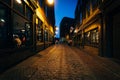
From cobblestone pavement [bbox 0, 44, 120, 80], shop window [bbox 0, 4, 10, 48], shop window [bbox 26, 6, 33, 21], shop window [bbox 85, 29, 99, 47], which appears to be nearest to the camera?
cobblestone pavement [bbox 0, 44, 120, 80]

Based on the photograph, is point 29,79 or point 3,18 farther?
point 3,18

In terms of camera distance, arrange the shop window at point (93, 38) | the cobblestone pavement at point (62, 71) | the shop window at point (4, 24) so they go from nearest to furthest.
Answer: the cobblestone pavement at point (62, 71) < the shop window at point (4, 24) < the shop window at point (93, 38)

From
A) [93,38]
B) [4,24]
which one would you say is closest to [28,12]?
[4,24]

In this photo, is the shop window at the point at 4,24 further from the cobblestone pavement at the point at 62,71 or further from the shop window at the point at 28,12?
the shop window at the point at 28,12

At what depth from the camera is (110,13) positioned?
1426 centimetres

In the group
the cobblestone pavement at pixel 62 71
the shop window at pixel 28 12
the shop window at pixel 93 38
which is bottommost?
the cobblestone pavement at pixel 62 71

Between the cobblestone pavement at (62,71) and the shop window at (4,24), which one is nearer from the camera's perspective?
the cobblestone pavement at (62,71)

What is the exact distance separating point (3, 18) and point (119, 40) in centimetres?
801

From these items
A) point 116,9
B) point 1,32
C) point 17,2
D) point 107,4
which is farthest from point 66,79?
point 107,4

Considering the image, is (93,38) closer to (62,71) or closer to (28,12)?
(28,12)

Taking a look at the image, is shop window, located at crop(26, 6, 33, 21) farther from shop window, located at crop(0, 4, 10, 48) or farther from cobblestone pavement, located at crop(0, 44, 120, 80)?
cobblestone pavement, located at crop(0, 44, 120, 80)

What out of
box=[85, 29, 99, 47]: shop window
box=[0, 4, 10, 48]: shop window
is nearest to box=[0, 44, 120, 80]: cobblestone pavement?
box=[0, 4, 10, 48]: shop window

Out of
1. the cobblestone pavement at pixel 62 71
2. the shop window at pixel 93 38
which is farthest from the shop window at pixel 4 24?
the shop window at pixel 93 38

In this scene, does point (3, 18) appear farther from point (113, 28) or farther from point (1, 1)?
point (113, 28)
